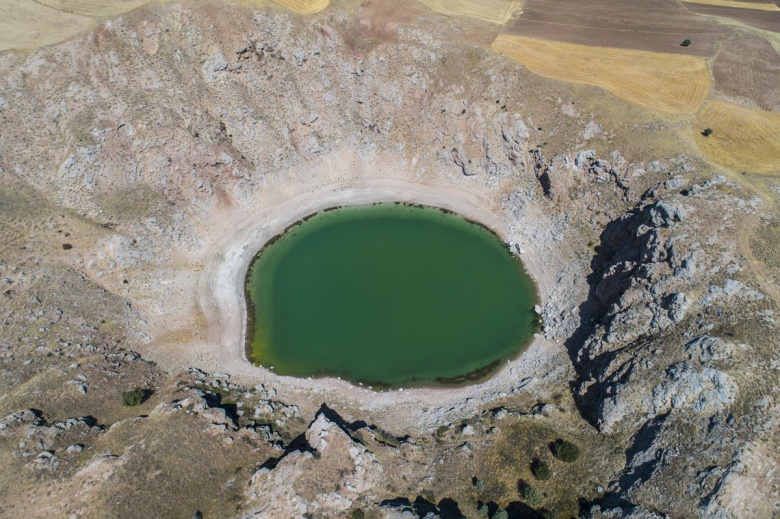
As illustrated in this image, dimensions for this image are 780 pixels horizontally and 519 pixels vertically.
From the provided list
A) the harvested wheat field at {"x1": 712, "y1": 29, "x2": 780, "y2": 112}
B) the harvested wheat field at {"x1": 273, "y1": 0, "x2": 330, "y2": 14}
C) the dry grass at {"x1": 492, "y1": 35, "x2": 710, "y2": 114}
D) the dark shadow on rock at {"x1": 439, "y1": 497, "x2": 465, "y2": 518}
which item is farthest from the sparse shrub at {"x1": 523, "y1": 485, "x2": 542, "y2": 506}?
the harvested wheat field at {"x1": 273, "y1": 0, "x2": 330, "y2": 14}

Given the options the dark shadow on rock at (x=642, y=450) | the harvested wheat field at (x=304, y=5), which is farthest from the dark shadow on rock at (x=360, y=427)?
the harvested wheat field at (x=304, y=5)

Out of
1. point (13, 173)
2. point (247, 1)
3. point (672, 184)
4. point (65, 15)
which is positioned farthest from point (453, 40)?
point (13, 173)

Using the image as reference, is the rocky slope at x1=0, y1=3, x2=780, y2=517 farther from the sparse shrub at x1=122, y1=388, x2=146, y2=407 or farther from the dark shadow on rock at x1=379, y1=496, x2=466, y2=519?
the sparse shrub at x1=122, y1=388, x2=146, y2=407

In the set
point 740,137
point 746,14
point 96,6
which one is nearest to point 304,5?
point 96,6

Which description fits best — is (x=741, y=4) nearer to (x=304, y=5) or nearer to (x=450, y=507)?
(x=304, y=5)

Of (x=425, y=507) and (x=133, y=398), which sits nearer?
(x=425, y=507)

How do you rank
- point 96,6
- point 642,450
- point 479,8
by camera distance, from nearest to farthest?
point 642,450
point 96,6
point 479,8
